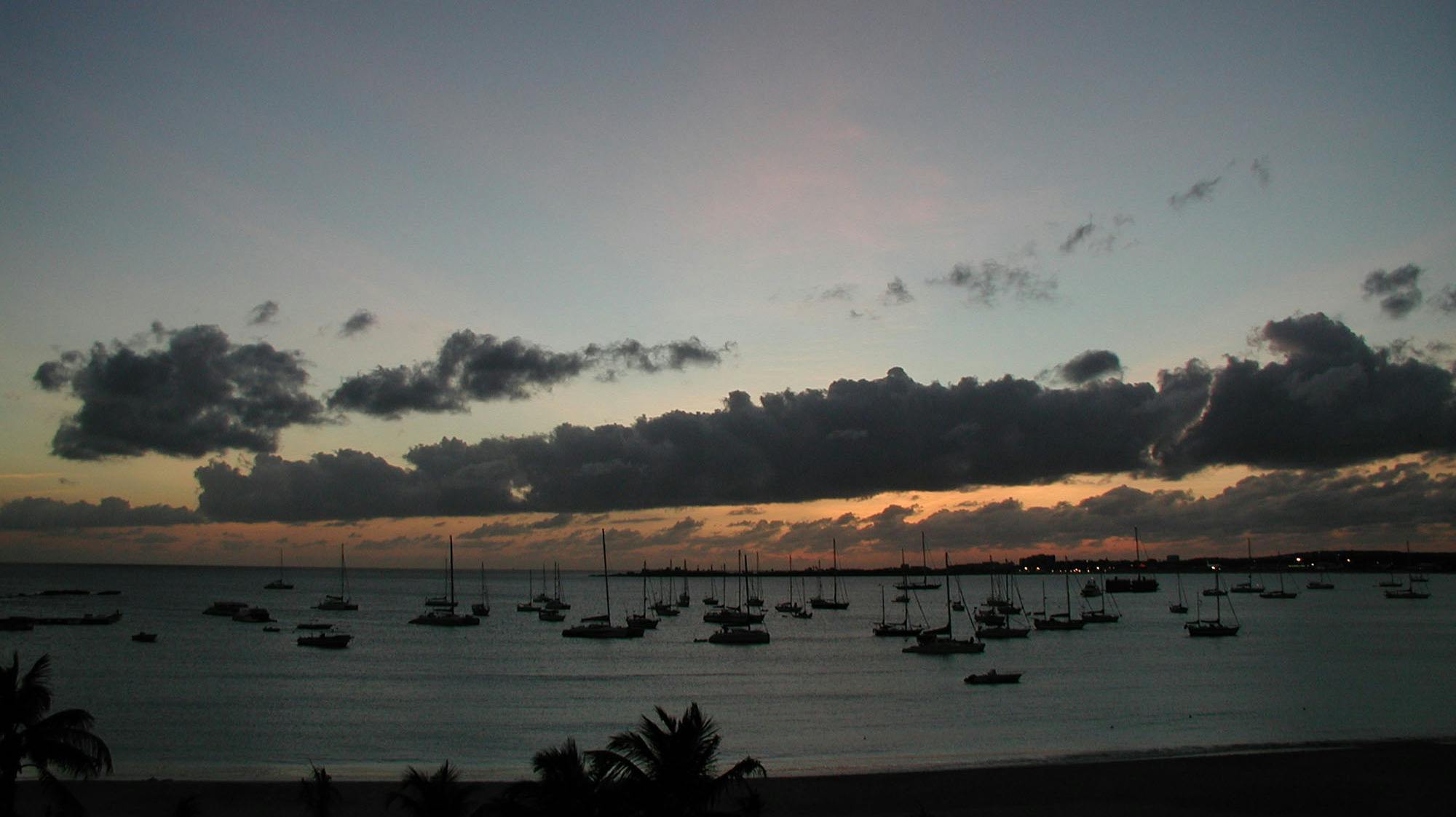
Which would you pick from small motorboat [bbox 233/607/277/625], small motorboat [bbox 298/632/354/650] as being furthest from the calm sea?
small motorboat [bbox 233/607/277/625]

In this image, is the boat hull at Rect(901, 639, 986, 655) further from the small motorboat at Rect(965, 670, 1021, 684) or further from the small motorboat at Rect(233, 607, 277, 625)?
the small motorboat at Rect(233, 607, 277, 625)

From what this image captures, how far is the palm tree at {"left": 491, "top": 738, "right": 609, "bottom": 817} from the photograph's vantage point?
20531mm

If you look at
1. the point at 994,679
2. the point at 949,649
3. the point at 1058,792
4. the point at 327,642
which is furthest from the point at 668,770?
the point at 327,642

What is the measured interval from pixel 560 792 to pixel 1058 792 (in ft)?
101

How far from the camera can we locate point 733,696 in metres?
78.9

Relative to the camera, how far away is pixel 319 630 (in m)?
140

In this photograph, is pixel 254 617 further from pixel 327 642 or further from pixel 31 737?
pixel 31 737

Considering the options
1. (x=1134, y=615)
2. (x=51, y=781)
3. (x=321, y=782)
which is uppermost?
(x=51, y=781)

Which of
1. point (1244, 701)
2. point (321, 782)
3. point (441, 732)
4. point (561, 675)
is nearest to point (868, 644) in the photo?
point (561, 675)

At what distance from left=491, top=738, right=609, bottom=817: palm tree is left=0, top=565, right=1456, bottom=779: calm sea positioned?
30.4 metres

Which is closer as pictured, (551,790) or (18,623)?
(551,790)

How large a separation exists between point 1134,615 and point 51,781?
19229cm

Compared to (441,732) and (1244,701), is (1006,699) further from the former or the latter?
(441,732)

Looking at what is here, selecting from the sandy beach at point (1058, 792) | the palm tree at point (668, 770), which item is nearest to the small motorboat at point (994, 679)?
the sandy beach at point (1058, 792)
